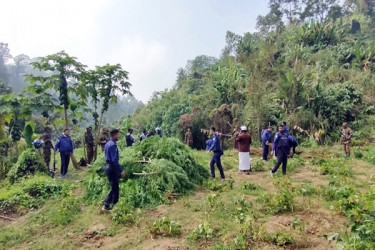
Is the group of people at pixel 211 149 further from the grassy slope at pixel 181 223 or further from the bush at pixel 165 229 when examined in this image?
the bush at pixel 165 229

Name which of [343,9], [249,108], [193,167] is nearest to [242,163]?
[193,167]

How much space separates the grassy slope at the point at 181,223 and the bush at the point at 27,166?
2.80 metres

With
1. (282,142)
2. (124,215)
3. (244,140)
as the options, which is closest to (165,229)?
(124,215)

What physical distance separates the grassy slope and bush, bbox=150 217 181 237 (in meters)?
0.12

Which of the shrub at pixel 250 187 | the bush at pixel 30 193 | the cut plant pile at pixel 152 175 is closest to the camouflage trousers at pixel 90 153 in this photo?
the bush at pixel 30 193

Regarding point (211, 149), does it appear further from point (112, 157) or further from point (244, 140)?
point (112, 157)

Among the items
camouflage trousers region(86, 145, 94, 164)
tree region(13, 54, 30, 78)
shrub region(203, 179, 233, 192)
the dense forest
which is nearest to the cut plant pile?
shrub region(203, 179, 233, 192)

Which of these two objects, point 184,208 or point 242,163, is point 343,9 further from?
point 184,208

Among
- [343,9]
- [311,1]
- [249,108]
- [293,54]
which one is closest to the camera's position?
→ [249,108]

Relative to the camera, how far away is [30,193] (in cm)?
909

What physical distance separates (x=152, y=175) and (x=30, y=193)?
336cm

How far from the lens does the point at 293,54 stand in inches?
992

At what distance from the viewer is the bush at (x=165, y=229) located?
20.0ft

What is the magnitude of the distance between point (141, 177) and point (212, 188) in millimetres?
1859
